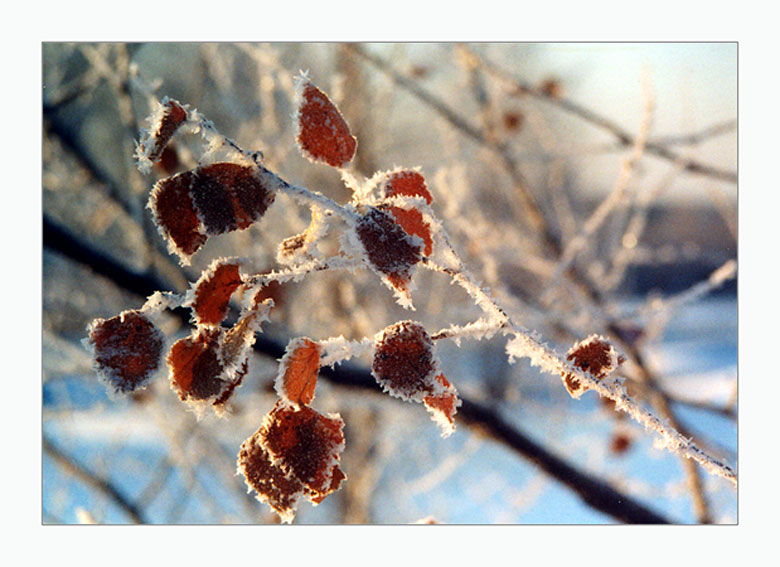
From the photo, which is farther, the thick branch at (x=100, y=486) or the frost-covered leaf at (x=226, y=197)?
the thick branch at (x=100, y=486)

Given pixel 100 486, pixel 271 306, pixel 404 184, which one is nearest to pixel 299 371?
pixel 271 306

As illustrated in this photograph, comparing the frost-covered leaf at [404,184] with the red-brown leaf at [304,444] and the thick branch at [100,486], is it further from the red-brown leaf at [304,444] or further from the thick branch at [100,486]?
the thick branch at [100,486]

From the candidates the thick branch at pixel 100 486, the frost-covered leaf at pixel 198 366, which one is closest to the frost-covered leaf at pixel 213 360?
the frost-covered leaf at pixel 198 366

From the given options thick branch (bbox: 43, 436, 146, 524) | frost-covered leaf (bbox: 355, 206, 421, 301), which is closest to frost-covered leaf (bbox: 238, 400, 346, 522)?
frost-covered leaf (bbox: 355, 206, 421, 301)

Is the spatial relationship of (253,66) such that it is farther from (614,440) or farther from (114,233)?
(614,440)

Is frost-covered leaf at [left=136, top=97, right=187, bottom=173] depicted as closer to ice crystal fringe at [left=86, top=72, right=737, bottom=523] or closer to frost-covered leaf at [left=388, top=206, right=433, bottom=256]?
ice crystal fringe at [left=86, top=72, right=737, bottom=523]
